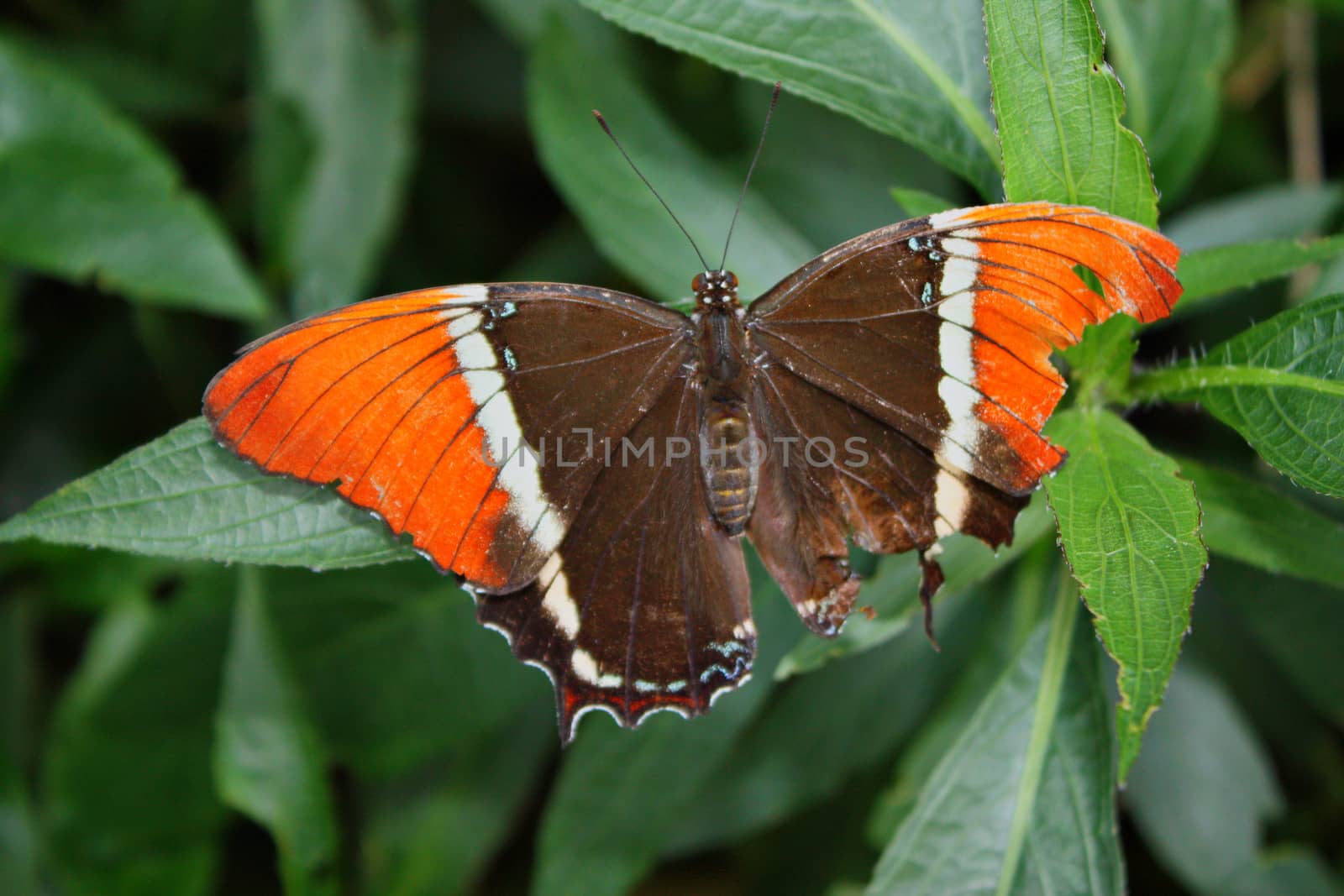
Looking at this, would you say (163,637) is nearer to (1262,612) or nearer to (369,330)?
(369,330)

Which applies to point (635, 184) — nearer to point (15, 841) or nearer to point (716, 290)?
point (716, 290)

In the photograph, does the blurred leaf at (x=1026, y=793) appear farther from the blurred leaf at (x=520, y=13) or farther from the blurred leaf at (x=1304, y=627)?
the blurred leaf at (x=520, y=13)

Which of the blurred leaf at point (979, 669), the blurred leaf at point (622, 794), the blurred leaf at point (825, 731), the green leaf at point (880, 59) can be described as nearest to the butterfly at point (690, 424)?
the green leaf at point (880, 59)

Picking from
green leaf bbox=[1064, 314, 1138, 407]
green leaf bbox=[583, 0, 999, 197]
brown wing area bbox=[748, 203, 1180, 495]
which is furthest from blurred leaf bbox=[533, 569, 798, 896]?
green leaf bbox=[583, 0, 999, 197]

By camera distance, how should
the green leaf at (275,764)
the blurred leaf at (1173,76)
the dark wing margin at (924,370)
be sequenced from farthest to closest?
the blurred leaf at (1173,76) < the green leaf at (275,764) < the dark wing margin at (924,370)

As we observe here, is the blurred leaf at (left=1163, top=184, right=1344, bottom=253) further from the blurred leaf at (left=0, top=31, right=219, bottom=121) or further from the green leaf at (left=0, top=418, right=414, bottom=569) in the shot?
the blurred leaf at (left=0, top=31, right=219, bottom=121)
